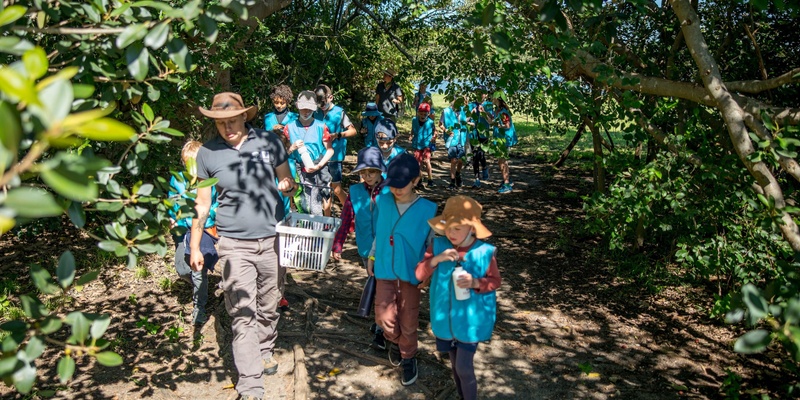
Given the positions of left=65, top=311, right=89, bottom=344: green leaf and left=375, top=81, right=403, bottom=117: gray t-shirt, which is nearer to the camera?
left=65, top=311, right=89, bottom=344: green leaf

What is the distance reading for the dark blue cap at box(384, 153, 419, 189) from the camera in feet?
14.9

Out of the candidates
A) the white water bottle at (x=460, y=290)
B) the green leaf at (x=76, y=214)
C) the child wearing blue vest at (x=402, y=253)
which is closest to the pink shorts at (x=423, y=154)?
the child wearing blue vest at (x=402, y=253)

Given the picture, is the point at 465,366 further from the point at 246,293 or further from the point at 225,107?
the point at 225,107

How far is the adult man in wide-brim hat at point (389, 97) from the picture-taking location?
9.99m

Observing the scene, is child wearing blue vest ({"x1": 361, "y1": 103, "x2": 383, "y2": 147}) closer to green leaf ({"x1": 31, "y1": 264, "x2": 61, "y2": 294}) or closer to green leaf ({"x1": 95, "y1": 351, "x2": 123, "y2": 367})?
green leaf ({"x1": 31, "y1": 264, "x2": 61, "y2": 294})

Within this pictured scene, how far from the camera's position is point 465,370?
13.4 feet

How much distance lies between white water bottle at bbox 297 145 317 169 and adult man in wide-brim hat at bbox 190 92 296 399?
270cm

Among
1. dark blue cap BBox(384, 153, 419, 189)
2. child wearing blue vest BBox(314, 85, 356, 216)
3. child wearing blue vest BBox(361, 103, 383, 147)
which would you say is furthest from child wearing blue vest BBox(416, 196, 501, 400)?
child wearing blue vest BBox(361, 103, 383, 147)

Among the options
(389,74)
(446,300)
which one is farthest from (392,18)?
(446,300)

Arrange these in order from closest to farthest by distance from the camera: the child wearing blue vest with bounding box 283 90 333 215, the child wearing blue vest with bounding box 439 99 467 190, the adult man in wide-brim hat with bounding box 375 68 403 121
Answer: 1. the child wearing blue vest with bounding box 283 90 333 215
2. the adult man in wide-brim hat with bounding box 375 68 403 121
3. the child wearing blue vest with bounding box 439 99 467 190

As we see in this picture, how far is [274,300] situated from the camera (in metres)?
4.86

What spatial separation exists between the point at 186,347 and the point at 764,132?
470cm

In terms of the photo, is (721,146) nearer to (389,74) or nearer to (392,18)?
(389,74)

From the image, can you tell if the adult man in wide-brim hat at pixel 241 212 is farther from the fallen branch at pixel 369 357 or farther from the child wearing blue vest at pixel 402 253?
the fallen branch at pixel 369 357
